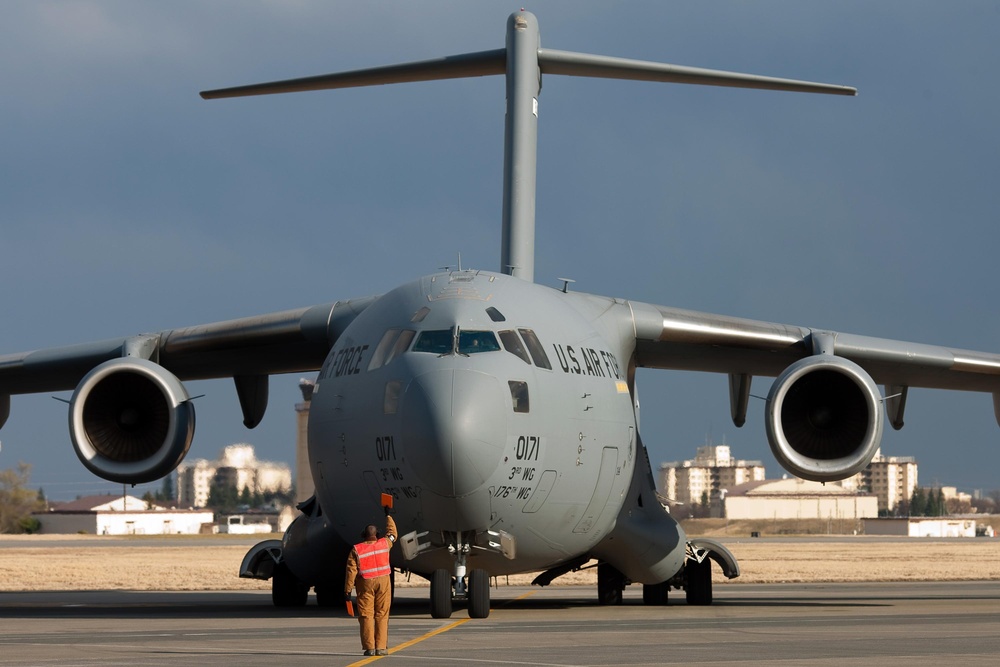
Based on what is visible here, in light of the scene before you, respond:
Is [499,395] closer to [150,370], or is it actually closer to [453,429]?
[453,429]

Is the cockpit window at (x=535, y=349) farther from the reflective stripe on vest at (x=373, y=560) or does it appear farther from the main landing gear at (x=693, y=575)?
the main landing gear at (x=693, y=575)

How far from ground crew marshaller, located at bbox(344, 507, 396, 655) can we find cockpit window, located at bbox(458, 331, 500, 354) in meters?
2.38

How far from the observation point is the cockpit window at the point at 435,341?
12.9 m

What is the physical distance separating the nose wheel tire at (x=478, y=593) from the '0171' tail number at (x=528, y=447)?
1299 mm

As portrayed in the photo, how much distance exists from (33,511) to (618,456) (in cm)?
7836

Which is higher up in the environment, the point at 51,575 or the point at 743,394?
the point at 743,394

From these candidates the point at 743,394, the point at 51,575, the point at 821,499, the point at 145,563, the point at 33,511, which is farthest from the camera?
the point at 821,499

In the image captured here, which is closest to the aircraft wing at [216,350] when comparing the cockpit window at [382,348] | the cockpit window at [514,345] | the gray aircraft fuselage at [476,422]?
the gray aircraft fuselage at [476,422]

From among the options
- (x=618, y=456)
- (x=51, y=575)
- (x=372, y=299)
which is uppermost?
(x=372, y=299)

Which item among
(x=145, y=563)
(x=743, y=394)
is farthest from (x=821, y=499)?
(x=743, y=394)

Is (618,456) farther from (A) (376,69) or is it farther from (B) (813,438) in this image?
(A) (376,69)

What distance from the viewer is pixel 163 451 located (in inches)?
634

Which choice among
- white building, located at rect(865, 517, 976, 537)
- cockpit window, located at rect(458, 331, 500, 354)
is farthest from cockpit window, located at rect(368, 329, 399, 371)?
white building, located at rect(865, 517, 976, 537)

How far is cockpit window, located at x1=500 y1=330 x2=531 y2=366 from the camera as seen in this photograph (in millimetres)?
13133
